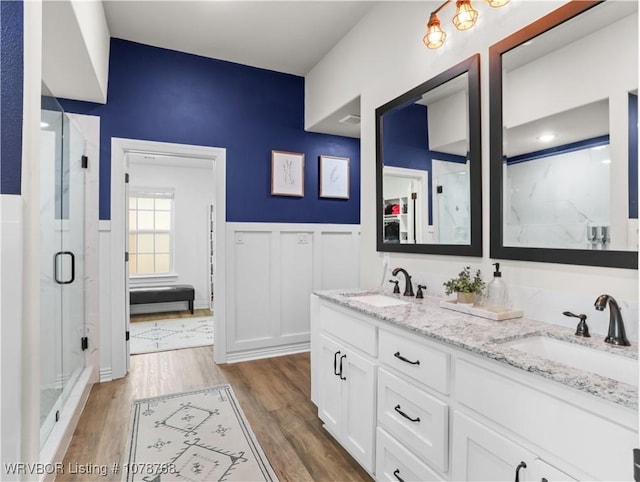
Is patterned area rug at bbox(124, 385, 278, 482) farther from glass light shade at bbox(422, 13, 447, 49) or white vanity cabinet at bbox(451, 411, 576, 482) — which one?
glass light shade at bbox(422, 13, 447, 49)

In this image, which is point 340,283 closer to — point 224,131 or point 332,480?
point 224,131

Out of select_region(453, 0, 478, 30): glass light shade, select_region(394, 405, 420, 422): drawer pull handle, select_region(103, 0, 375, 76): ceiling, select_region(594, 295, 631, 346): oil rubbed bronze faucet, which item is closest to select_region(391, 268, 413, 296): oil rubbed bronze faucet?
select_region(394, 405, 420, 422): drawer pull handle

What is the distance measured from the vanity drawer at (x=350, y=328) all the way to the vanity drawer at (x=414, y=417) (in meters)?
0.15

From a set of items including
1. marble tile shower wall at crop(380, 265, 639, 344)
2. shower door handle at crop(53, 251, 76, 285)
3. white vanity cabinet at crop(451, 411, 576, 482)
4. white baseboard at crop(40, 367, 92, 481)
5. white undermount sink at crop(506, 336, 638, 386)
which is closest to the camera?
white vanity cabinet at crop(451, 411, 576, 482)

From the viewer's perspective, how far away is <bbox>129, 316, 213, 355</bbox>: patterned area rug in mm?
4020

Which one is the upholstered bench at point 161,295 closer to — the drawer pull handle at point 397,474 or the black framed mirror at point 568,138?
the drawer pull handle at point 397,474

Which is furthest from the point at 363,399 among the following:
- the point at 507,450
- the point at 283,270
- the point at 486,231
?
the point at 283,270

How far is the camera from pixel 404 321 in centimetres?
155

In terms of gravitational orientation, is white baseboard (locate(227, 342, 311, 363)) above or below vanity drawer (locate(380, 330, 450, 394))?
below

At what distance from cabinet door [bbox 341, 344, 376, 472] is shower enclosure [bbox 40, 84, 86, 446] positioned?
163cm

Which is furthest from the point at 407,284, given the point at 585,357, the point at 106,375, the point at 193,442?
the point at 106,375

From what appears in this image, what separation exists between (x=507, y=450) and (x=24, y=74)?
1838 mm

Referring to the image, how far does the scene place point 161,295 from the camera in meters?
5.47

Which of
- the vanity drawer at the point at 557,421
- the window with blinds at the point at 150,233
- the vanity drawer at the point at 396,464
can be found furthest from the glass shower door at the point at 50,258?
the window with blinds at the point at 150,233
